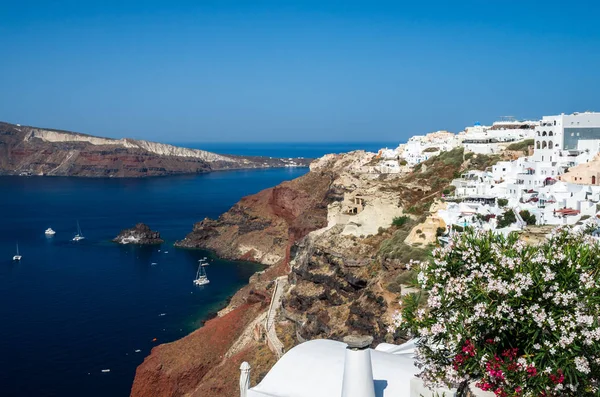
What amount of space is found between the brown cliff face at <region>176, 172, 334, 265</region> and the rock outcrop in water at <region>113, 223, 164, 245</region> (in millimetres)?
3699

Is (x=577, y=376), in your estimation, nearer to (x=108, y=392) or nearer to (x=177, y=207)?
(x=108, y=392)

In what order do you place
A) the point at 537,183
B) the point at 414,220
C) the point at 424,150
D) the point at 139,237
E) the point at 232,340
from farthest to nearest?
the point at 139,237, the point at 424,150, the point at 537,183, the point at 414,220, the point at 232,340

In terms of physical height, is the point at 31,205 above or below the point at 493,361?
below

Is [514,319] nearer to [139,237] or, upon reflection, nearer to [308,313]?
[308,313]

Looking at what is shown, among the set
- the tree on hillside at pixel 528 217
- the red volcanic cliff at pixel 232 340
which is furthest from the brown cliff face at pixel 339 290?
the tree on hillside at pixel 528 217

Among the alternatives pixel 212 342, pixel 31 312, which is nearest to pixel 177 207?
pixel 31 312

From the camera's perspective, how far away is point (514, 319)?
8.66 m

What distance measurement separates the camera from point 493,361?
8.77m

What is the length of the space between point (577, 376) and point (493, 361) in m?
1.08

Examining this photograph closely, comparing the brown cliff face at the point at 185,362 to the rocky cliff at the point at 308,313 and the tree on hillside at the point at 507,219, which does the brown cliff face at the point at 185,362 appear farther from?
the tree on hillside at the point at 507,219

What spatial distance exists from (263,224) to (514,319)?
215ft

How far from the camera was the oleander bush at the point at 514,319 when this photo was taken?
27.9 ft

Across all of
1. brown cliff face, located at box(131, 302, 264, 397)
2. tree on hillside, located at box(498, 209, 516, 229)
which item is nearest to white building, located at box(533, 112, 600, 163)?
tree on hillside, located at box(498, 209, 516, 229)

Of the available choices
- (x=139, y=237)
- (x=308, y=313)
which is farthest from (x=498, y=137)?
(x=139, y=237)
